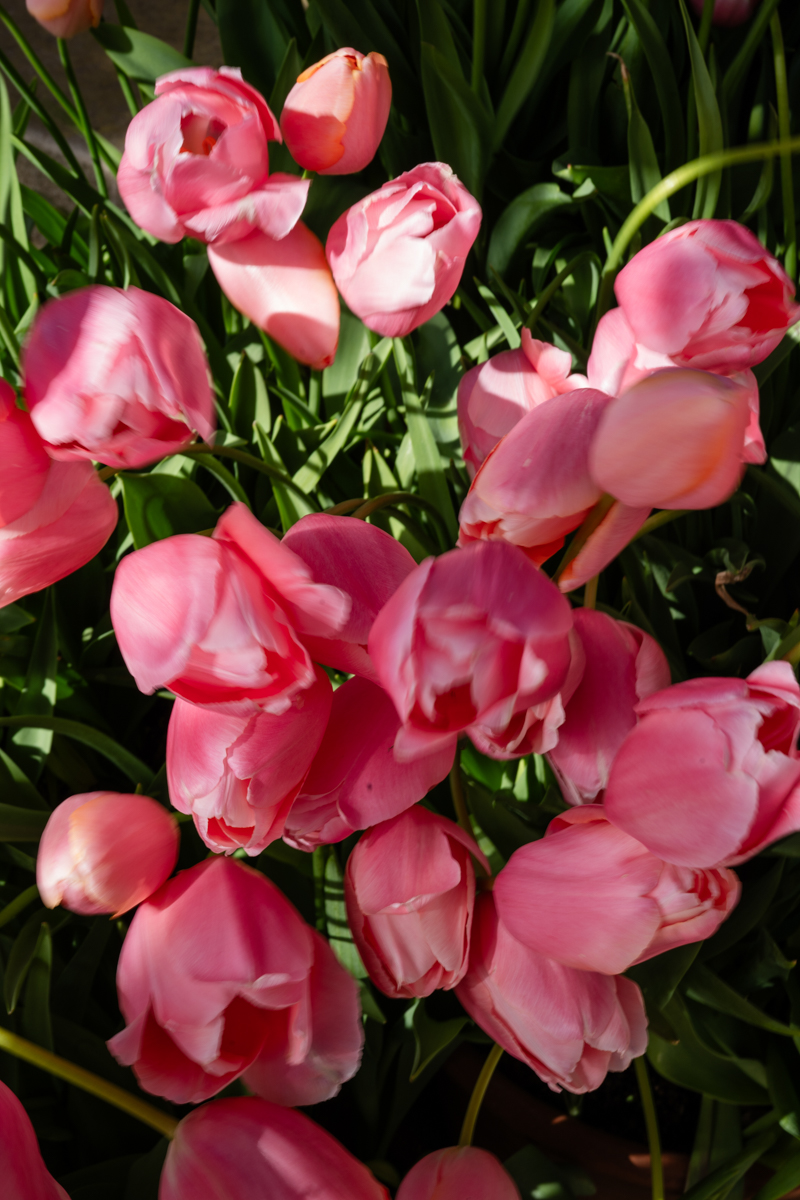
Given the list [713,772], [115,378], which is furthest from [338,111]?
[713,772]

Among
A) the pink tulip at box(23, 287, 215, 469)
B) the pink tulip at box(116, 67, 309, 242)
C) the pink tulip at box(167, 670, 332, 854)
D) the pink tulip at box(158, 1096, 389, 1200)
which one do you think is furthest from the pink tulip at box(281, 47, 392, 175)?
the pink tulip at box(158, 1096, 389, 1200)

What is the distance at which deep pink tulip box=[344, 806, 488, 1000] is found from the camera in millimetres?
231

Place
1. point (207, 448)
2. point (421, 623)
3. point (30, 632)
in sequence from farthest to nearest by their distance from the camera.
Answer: point (30, 632) → point (207, 448) → point (421, 623)

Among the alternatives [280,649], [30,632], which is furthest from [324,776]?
[30,632]

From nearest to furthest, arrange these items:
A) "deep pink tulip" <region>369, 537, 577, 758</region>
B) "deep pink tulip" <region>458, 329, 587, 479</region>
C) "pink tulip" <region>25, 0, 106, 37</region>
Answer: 1. "deep pink tulip" <region>369, 537, 577, 758</region>
2. "deep pink tulip" <region>458, 329, 587, 479</region>
3. "pink tulip" <region>25, 0, 106, 37</region>

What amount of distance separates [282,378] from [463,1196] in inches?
14.8

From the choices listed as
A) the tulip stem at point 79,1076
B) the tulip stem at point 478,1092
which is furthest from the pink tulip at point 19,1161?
the tulip stem at point 478,1092

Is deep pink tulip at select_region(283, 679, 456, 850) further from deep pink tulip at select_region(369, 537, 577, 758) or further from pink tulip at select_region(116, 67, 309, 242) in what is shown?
pink tulip at select_region(116, 67, 309, 242)

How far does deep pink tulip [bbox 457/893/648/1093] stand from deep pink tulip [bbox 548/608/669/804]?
0.05 metres

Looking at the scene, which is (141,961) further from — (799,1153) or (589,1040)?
(799,1153)

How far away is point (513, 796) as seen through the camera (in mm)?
377

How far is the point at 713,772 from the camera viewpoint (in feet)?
0.68

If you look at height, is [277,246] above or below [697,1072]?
above

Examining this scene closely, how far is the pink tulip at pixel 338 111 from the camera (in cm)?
33
